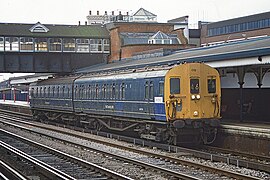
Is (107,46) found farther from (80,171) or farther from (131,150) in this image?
(80,171)

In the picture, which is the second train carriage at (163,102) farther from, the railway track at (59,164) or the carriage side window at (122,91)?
the railway track at (59,164)

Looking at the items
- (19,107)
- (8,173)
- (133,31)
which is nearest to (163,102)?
(8,173)

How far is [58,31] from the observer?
55.1m

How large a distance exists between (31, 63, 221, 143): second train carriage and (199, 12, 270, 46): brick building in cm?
5349

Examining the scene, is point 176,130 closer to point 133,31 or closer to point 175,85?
point 175,85

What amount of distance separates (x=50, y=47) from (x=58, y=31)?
3.63 m

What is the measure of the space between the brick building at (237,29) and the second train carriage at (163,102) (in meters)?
53.5

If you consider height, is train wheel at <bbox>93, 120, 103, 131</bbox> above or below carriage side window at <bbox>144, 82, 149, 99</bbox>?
below

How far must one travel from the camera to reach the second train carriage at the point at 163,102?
19844mm

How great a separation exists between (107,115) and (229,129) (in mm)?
8138

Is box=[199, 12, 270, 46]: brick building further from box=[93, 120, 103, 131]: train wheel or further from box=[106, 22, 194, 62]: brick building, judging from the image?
box=[93, 120, 103, 131]: train wheel

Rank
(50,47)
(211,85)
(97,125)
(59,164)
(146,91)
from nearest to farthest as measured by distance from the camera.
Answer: (59,164)
(211,85)
(146,91)
(97,125)
(50,47)

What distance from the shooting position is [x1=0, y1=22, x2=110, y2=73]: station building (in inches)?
1877

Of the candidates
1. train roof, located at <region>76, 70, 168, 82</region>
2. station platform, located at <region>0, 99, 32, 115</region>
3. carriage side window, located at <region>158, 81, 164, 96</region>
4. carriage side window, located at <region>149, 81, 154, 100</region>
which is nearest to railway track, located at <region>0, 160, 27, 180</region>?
carriage side window, located at <region>158, 81, 164, 96</region>
